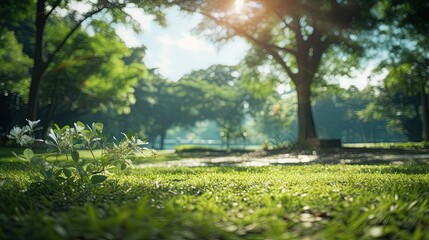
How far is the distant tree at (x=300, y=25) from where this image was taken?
16197mm

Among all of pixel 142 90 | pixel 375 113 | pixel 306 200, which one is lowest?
pixel 306 200

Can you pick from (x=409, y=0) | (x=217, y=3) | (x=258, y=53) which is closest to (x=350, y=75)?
(x=258, y=53)

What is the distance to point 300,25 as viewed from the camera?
2220 cm

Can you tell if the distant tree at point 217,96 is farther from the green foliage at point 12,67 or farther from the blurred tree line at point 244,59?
the green foliage at point 12,67

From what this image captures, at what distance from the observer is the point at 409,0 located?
49.0 feet

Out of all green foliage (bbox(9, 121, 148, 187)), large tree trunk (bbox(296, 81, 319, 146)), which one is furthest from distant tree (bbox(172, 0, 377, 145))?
green foliage (bbox(9, 121, 148, 187))

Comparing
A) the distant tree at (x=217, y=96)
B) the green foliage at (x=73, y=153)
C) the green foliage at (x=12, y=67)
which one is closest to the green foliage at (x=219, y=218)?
the green foliage at (x=73, y=153)

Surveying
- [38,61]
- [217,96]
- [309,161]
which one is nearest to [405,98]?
[217,96]

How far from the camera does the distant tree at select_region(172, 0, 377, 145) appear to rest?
16197mm

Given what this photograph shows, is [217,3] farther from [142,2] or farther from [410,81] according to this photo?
[410,81]

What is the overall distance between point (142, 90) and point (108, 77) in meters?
23.6

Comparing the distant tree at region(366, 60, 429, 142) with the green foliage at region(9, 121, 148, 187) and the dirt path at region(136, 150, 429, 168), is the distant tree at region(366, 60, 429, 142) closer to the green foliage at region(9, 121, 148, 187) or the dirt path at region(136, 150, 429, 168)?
the dirt path at region(136, 150, 429, 168)

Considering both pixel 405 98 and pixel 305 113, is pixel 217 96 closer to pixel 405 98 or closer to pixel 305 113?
pixel 405 98

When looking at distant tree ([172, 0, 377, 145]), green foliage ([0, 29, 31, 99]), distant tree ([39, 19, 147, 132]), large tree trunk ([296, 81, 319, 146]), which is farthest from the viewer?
green foliage ([0, 29, 31, 99])
